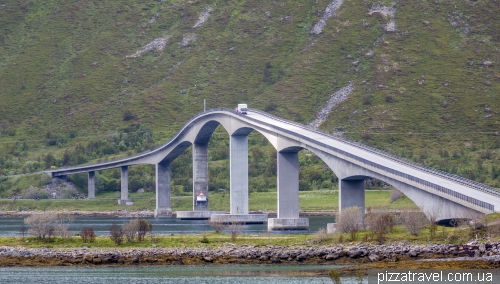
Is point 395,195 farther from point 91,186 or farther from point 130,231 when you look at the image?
point 130,231

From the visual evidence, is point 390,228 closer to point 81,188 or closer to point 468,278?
point 468,278

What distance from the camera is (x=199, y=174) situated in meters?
132

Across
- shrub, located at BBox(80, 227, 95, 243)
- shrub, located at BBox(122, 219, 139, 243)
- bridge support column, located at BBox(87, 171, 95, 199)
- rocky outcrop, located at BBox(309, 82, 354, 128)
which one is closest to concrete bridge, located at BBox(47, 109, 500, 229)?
bridge support column, located at BBox(87, 171, 95, 199)

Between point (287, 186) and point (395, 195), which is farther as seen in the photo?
point (395, 195)

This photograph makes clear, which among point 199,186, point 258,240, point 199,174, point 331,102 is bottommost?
point 258,240

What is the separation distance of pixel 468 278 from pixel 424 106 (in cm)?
13416

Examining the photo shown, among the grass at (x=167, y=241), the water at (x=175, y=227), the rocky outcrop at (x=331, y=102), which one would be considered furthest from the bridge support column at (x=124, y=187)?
the grass at (x=167, y=241)

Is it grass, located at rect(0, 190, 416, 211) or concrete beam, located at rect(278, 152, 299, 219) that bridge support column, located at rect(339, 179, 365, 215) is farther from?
grass, located at rect(0, 190, 416, 211)

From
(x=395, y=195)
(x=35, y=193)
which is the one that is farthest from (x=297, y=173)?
(x=35, y=193)

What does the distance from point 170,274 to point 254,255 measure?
290 inches

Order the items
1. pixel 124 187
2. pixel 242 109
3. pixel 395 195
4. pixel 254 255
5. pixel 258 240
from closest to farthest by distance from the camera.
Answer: pixel 254 255, pixel 258 240, pixel 242 109, pixel 395 195, pixel 124 187

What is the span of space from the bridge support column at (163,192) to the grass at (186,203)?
5714 millimetres

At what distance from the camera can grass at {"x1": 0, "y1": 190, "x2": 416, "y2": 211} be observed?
13956 cm

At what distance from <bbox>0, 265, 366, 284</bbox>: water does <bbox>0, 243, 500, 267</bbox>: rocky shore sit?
1.64 m
